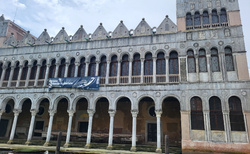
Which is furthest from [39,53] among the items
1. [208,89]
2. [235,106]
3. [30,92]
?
[235,106]

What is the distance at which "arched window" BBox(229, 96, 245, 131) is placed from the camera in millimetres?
13312

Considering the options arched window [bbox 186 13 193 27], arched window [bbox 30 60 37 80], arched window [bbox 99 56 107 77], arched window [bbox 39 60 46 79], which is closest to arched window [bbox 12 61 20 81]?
arched window [bbox 30 60 37 80]

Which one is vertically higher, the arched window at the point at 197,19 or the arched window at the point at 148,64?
the arched window at the point at 197,19

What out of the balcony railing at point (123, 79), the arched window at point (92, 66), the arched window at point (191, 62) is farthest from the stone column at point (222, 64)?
the arched window at point (92, 66)

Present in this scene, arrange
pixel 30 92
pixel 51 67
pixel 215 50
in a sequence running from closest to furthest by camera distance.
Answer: pixel 215 50, pixel 30 92, pixel 51 67

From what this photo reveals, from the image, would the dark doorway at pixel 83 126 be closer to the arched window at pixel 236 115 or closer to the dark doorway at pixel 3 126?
the dark doorway at pixel 3 126

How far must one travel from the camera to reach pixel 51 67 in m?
19.4

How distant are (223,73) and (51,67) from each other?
15402 mm

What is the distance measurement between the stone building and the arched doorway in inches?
3.3

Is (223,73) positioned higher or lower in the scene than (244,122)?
higher

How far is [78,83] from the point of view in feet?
56.0

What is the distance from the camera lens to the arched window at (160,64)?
1641 centimetres

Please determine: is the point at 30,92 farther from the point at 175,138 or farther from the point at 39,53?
the point at 175,138

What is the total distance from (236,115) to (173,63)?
5945 mm
